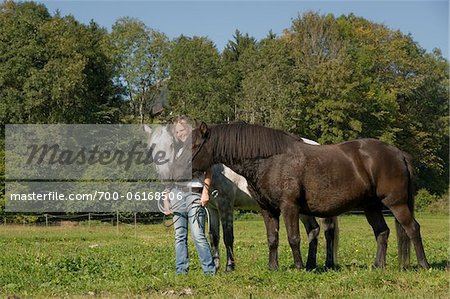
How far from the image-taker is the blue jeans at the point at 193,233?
8.61m

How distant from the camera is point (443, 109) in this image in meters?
63.1

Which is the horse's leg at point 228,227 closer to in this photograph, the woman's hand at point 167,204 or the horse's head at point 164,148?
the horse's head at point 164,148

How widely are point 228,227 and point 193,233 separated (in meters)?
1.65

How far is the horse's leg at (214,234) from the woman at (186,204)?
1.43m

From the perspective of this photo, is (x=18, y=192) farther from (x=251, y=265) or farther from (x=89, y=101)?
(x=251, y=265)

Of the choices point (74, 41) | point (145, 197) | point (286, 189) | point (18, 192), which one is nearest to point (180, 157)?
point (286, 189)

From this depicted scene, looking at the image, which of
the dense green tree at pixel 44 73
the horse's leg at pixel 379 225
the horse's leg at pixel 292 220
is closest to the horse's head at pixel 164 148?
the horse's leg at pixel 292 220

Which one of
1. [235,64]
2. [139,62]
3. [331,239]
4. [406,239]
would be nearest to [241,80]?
[235,64]

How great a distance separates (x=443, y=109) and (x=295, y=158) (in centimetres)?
5869

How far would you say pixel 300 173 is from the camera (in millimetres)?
8797

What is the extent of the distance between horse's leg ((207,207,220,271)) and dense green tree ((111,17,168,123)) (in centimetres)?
4472

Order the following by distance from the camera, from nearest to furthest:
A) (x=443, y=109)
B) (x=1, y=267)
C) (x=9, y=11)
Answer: (x=1, y=267) < (x=9, y=11) < (x=443, y=109)

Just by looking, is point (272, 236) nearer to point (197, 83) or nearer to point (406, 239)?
point (406, 239)

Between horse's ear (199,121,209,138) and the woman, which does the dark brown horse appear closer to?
horse's ear (199,121,209,138)
